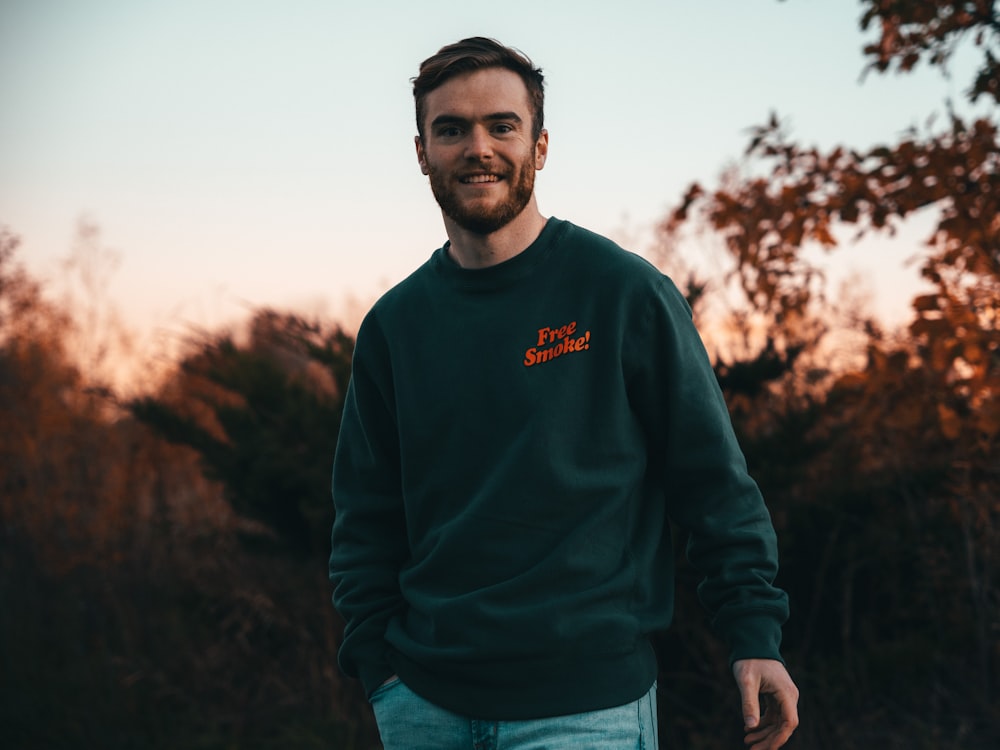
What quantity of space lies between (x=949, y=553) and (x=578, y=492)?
3167 millimetres

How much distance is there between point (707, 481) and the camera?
1.83 m

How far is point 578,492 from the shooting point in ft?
5.80

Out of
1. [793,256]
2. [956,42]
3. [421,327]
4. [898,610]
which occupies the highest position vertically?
[956,42]

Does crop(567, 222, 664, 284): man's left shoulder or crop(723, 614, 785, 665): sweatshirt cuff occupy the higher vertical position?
crop(567, 222, 664, 284): man's left shoulder

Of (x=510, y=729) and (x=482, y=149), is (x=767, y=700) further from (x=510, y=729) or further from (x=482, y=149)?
(x=482, y=149)

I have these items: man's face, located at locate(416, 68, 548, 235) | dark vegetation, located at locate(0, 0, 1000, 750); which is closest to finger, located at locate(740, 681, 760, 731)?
man's face, located at locate(416, 68, 548, 235)

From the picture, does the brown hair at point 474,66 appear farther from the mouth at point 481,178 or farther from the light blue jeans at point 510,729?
the light blue jeans at point 510,729

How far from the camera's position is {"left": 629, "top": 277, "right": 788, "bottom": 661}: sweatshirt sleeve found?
5.82ft

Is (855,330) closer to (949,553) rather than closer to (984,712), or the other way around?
(949,553)

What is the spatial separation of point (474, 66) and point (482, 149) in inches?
7.1

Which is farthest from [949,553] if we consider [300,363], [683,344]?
[300,363]

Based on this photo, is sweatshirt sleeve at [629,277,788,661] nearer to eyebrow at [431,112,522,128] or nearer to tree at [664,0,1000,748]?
eyebrow at [431,112,522,128]

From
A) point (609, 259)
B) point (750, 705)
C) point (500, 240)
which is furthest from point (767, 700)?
point (500, 240)

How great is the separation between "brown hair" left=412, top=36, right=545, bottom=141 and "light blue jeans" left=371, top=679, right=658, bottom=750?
1.17 meters
